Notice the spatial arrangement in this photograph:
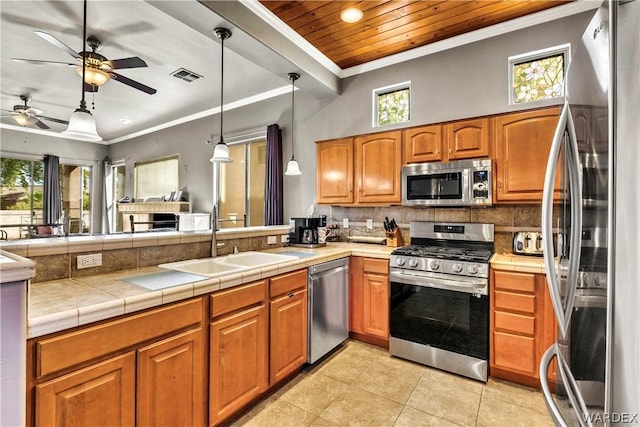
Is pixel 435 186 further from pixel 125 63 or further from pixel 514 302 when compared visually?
pixel 125 63

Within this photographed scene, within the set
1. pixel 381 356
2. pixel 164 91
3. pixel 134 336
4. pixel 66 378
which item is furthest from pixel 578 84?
pixel 164 91

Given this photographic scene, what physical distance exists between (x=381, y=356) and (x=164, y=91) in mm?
4438

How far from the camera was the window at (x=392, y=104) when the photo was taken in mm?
3316

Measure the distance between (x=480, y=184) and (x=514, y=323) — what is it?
1.13 metres

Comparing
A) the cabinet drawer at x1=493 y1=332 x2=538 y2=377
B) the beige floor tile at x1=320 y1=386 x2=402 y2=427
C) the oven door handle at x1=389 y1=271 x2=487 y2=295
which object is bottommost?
the beige floor tile at x1=320 y1=386 x2=402 y2=427

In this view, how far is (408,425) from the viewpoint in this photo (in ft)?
6.15

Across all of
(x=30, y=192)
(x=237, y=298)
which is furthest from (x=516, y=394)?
(x=30, y=192)

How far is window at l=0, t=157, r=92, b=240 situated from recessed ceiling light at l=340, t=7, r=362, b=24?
615cm

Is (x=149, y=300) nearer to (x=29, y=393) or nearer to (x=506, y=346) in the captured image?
(x=29, y=393)

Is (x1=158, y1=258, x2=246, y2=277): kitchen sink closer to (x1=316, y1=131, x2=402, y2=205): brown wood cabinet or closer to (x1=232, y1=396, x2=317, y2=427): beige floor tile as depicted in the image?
(x1=232, y1=396, x2=317, y2=427): beige floor tile

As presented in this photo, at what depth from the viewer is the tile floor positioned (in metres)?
1.91

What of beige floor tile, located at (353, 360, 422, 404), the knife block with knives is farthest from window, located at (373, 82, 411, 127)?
beige floor tile, located at (353, 360, 422, 404)

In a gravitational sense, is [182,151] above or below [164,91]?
below

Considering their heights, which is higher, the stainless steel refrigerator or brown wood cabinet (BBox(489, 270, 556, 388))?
the stainless steel refrigerator
